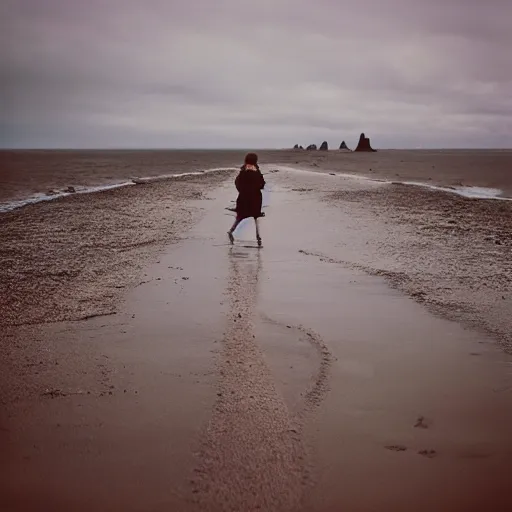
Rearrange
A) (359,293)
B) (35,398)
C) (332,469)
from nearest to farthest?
(332,469)
(35,398)
(359,293)

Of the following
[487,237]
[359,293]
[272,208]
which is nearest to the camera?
[359,293]

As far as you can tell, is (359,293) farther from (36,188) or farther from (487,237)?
(36,188)

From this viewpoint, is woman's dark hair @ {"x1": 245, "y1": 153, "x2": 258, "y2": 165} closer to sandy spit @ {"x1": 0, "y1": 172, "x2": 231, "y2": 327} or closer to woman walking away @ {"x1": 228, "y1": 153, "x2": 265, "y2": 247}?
woman walking away @ {"x1": 228, "y1": 153, "x2": 265, "y2": 247}

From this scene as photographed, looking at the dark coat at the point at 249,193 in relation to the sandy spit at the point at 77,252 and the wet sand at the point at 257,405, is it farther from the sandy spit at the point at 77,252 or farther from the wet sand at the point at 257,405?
the wet sand at the point at 257,405

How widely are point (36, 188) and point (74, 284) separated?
77.1ft

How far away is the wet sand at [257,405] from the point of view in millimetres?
2912

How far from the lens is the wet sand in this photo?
9.55 ft

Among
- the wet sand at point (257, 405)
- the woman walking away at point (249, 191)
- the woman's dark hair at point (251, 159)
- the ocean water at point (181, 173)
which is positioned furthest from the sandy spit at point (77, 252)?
the ocean water at point (181, 173)

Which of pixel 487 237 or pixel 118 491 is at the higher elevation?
pixel 487 237

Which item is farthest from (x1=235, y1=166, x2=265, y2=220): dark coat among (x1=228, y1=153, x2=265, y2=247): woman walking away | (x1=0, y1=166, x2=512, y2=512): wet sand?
(x1=0, y1=166, x2=512, y2=512): wet sand

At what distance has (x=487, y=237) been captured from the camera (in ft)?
39.0

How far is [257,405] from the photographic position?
386cm

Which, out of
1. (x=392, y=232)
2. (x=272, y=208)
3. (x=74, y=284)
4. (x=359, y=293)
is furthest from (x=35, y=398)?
(x=272, y=208)

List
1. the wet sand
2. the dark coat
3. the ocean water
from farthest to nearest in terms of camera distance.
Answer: the ocean water, the dark coat, the wet sand
